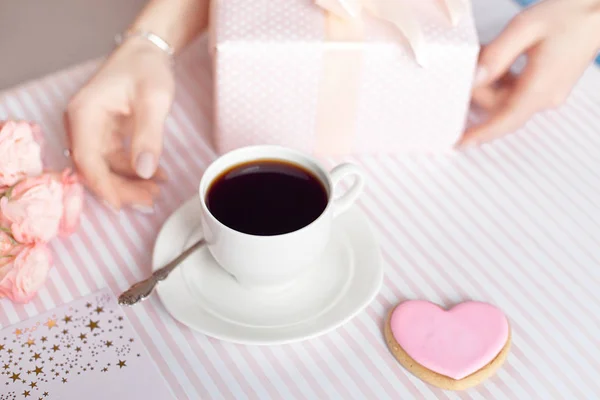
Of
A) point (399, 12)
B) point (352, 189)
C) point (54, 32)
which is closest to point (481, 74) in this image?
point (399, 12)

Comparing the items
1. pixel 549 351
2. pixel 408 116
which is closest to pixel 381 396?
pixel 549 351

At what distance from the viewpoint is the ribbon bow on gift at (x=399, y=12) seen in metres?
0.77

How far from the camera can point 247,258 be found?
2.20ft

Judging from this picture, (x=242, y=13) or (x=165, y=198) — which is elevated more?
(x=242, y=13)

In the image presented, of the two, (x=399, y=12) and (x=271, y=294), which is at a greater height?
(x=399, y=12)

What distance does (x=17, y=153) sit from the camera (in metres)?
0.73

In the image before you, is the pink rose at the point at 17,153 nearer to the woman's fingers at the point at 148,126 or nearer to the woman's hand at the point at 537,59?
the woman's fingers at the point at 148,126

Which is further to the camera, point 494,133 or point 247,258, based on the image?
point 494,133

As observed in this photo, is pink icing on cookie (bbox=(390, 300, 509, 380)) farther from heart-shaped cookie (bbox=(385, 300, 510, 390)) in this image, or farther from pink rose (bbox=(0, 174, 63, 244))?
pink rose (bbox=(0, 174, 63, 244))

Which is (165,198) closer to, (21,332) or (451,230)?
(21,332)

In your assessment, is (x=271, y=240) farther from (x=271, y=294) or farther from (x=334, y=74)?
(x=334, y=74)

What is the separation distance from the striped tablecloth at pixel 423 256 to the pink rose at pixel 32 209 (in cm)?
6

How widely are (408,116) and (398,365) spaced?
0.30 metres

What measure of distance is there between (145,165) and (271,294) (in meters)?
0.20
